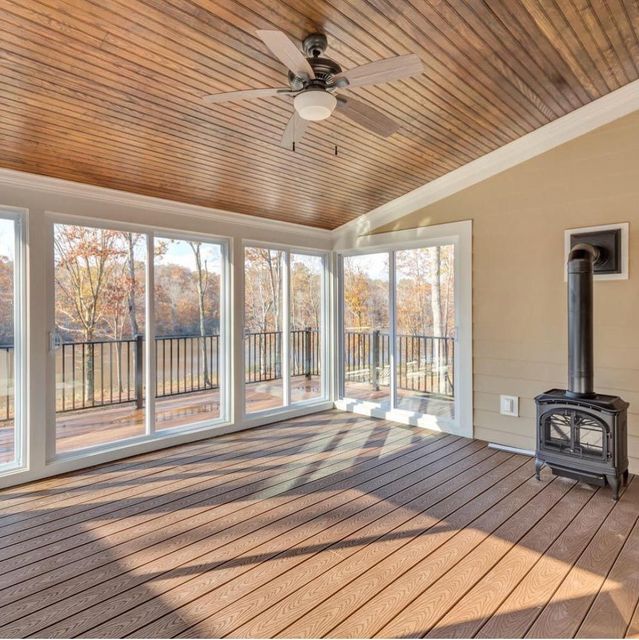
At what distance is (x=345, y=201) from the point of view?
512 cm

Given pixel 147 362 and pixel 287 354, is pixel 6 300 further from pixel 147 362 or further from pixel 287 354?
pixel 287 354

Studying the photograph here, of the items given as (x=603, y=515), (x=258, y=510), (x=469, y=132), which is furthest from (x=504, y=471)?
(x=469, y=132)

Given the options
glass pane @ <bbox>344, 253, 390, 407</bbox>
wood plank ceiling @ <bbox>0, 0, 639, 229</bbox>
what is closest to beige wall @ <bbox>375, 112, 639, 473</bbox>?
wood plank ceiling @ <bbox>0, 0, 639, 229</bbox>

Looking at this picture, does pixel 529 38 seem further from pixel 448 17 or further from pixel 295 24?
pixel 295 24

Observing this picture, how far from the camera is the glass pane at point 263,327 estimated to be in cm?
524

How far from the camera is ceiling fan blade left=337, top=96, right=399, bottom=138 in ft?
8.01

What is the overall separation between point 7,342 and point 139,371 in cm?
114

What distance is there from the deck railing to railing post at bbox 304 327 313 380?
1cm

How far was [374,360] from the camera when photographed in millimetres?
5789

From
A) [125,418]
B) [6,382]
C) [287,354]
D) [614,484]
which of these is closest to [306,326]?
[287,354]

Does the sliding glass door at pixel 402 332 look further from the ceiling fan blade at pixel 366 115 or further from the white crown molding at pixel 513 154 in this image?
the ceiling fan blade at pixel 366 115

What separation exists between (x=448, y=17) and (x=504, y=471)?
3369 millimetres

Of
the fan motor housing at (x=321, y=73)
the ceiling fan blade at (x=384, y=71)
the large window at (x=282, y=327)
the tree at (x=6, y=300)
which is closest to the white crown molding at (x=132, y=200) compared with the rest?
the large window at (x=282, y=327)

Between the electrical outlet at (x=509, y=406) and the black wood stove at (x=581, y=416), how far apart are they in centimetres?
78
